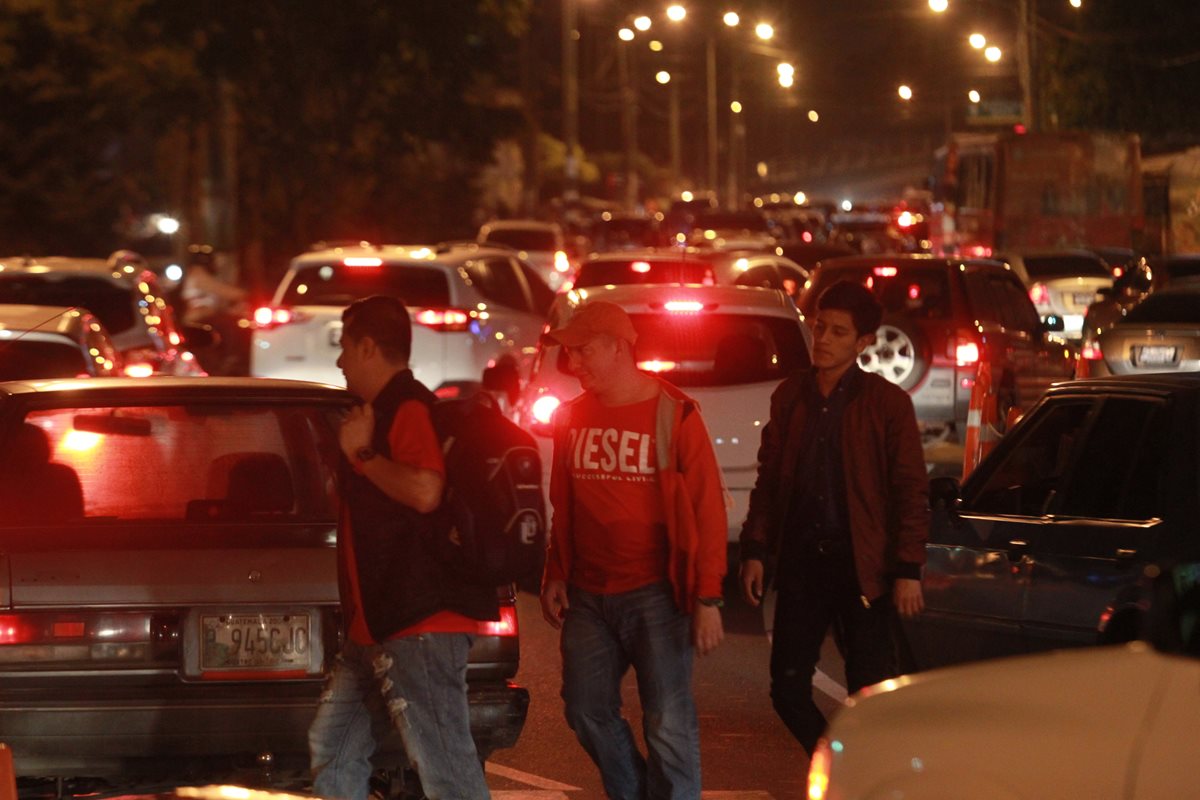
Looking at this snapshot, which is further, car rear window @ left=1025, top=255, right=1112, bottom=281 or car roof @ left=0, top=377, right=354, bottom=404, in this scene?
car rear window @ left=1025, top=255, right=1112, bottom=281

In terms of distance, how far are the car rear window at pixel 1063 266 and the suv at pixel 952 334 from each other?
9773mm

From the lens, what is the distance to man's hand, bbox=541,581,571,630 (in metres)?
6.25

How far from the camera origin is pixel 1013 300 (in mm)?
18156

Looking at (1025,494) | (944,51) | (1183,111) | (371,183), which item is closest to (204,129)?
(371,183)

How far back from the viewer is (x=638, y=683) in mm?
6180

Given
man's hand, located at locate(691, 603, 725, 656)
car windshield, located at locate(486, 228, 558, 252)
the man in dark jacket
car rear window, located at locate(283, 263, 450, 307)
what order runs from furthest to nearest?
car windshield, located at locate(486, 228, 558, 252) → car rear window, located at locate(283, 263, 450, 307) → the man in dark jacket → man's hand, located at locate(691, 603, 725, 656)

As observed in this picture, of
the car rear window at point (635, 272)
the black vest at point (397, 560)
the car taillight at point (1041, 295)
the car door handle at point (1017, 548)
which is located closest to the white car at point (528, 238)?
the car taillight at point (1041, 295)

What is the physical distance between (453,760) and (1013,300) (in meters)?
13.3

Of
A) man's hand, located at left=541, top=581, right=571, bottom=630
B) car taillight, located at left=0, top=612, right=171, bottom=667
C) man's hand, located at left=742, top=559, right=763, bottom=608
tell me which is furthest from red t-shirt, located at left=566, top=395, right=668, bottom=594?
car taillight, located at left=0, top=612, right=171, bottom=667

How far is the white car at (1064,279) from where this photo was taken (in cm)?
2652

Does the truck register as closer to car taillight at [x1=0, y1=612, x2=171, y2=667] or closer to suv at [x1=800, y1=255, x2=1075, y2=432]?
suv at [x1=800, y1=255, x2=1075, y2=432]

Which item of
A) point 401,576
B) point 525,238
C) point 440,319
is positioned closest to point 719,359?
point 401,576

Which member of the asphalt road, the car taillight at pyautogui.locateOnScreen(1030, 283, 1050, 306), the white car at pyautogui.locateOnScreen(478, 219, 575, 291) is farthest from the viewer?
the white car at pyautogui.locateOnScreen(478, 219, 575, 291)

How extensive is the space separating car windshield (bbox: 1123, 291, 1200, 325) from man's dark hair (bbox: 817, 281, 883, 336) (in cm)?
958
